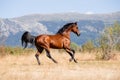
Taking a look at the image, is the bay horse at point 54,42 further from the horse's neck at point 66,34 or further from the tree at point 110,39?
the tree at point 110,39

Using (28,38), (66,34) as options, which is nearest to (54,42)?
(66,34)

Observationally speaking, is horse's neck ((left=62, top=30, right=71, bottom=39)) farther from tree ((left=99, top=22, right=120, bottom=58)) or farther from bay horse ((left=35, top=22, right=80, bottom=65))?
tree ((left=99, top=22, right=120, bottom=58))

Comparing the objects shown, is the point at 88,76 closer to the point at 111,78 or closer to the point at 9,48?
the point at 111,78

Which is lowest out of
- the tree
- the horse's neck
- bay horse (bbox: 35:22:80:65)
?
the tree

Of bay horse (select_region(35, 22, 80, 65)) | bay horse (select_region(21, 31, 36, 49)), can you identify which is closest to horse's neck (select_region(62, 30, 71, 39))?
bay horse (select_region(35, 22, 80, 65))

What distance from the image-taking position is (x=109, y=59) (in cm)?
2912

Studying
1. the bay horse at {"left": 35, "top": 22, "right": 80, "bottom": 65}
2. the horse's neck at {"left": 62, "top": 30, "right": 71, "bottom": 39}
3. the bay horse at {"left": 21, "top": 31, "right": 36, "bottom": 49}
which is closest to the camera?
the bay horse at {"left": 35, "top": 22, "right": 80, "bottom": 65}

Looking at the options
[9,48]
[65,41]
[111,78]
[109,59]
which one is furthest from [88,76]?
[9,48]

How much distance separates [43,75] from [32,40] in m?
7.83

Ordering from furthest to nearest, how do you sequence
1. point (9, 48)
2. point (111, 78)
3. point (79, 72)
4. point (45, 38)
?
point (9, 48) < point (45, 38) < point (79, 72) < point (111, 78)

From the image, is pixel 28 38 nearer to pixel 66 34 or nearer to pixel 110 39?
pixel 66 34

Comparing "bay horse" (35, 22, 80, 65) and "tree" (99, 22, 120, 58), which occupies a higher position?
"bay horse" (35, 22, 80, 65)

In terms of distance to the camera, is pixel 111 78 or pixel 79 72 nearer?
pixel 111 78

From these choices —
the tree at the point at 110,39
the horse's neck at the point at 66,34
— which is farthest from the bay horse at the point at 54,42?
the tree at the point at 110,39
